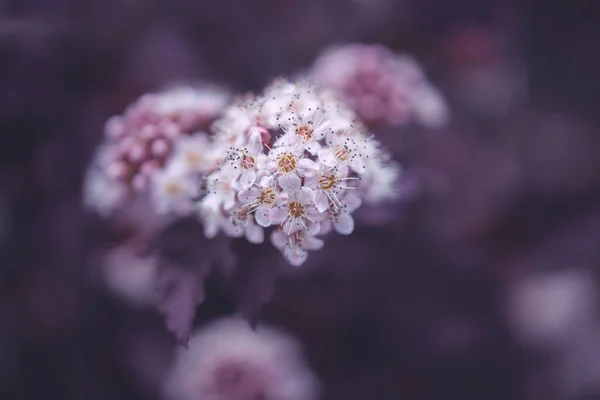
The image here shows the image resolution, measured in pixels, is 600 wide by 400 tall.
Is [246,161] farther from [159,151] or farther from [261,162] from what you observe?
[159,151]

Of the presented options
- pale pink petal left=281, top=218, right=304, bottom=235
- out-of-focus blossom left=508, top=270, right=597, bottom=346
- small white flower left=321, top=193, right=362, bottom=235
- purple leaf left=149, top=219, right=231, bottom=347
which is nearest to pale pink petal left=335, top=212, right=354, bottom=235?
small white flower left=321, top=193, right=362, bottom=235

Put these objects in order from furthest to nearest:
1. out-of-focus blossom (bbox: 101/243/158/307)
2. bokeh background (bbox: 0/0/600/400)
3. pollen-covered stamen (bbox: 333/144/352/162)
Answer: out-of-focus blossom (bbox: 101/243/158/307)
bokeh background (bbox: 0/0/600/400)
pollen-covered stamen (bbox: 333/144/352/162)

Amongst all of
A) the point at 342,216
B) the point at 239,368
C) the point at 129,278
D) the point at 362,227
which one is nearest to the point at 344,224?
the point at 342,216

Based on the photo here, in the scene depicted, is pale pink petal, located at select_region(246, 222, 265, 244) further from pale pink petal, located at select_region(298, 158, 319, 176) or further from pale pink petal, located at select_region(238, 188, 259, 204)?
pale pink petal, located at select_region(298, 158, 319, 176)

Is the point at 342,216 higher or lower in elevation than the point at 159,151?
lower

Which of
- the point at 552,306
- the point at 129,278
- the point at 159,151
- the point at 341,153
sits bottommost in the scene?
the point at 341,153

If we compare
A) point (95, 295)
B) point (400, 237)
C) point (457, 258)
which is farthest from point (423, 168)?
point (95, 295)

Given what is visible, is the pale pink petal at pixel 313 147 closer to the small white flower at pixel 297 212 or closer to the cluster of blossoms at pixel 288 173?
the cluster of blossoms at pixel 288 173
